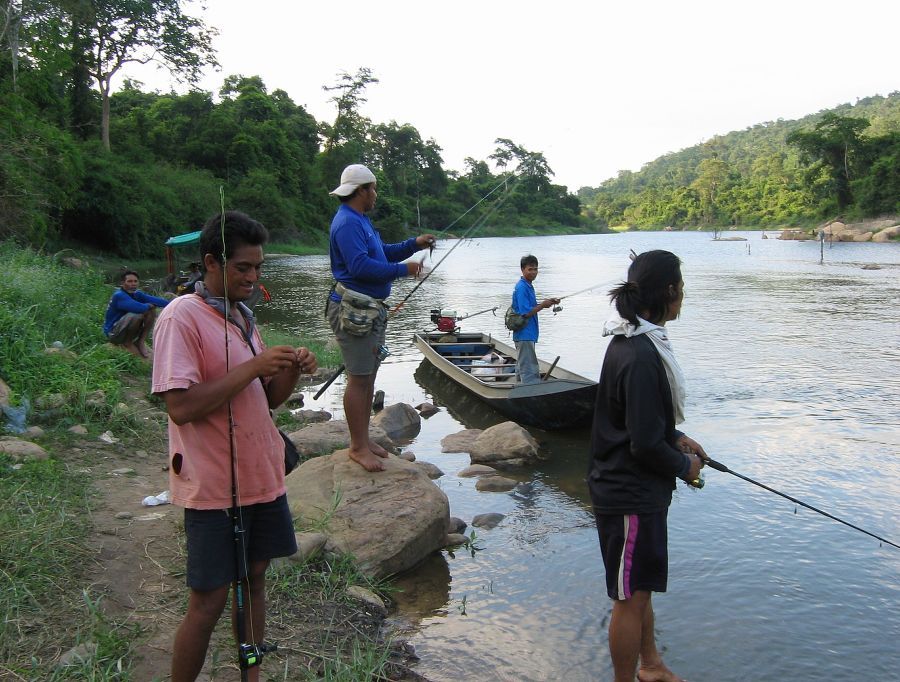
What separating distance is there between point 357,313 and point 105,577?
2088mm

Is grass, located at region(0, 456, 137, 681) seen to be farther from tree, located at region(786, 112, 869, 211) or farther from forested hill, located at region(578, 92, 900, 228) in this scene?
tree, located at region(786, 112, 869, 211)

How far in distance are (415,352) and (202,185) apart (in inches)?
1152

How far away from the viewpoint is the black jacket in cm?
283

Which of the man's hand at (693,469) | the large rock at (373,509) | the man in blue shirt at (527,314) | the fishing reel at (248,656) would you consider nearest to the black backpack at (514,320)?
the man in blue shirt at (527,314)

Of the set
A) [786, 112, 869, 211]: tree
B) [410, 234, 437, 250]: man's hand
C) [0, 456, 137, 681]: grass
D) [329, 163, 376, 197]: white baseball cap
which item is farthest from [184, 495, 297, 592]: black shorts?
[786, 112, 869, 211]: tree

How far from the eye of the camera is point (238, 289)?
2611 millimetres

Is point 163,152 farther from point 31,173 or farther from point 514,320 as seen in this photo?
point 514,320

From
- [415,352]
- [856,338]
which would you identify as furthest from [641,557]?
[856,338]

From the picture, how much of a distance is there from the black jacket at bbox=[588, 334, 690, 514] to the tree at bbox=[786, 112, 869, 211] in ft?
248

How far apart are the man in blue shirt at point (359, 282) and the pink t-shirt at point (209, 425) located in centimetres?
214

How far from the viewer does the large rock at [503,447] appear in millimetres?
8383

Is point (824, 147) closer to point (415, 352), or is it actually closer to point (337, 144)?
point (337, 144)

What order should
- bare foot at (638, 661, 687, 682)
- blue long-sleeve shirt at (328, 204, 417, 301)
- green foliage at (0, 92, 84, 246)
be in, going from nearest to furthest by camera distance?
bare foot at (638, 661, 687, 682)
blue long-sleeve shirt at (328, 204, 417, 301)
green foliage at (0, 92, 84, 246)

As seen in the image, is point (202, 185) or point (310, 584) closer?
point (310, 584)
